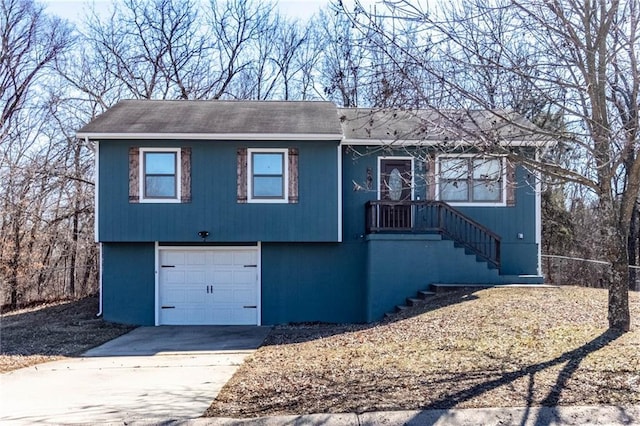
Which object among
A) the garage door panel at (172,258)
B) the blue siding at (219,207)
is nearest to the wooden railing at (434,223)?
the blue siding at (219,207)

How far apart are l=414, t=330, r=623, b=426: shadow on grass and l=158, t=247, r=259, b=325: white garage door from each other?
9109mm

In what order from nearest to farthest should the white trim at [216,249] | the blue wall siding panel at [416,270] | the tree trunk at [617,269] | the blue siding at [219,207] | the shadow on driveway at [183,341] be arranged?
the tree trunk at [617,269] → the shadow on driveway at [183,341] → the blue wall siding panel at [416,270] → the blue siding at [219,207] → the white trim at [216,249]

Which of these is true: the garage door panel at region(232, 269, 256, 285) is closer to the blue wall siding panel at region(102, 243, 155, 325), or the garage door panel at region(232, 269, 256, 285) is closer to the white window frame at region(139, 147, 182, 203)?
the blue wall siding panel at region(102, 243, 155, 325)

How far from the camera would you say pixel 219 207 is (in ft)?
45.0

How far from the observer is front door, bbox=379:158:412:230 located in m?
13.8

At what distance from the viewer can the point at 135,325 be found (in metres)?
14.1

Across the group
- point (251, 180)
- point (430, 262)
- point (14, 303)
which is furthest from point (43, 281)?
point (430, 262)

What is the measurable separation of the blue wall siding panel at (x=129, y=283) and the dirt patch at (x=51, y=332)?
0.48 meters

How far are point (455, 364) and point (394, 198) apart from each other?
807 centimetres

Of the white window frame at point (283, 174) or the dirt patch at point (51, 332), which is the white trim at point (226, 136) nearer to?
the white window frame at point (283, 174)

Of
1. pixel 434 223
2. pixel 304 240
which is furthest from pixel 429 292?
pixel 304 240

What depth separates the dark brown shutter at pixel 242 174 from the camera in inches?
542

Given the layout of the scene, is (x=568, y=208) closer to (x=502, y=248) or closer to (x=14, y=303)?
(x=502, y=248)

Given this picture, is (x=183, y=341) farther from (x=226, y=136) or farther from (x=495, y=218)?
(x=495, y=218)
